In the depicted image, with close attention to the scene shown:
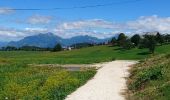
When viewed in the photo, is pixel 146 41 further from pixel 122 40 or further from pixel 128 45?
pixel 122 40

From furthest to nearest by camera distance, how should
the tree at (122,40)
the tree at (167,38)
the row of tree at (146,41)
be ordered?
1. the tree at (167,38)
2. the tree at (122,40)
3. the row of tree at (146,41)

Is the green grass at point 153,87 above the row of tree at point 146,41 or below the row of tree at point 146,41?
below

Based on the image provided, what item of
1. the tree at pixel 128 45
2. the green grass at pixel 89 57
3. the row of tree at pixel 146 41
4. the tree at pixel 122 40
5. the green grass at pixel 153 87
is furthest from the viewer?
the tree at pixel 122 40

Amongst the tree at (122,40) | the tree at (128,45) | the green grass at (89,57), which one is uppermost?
the tree at (122,40)

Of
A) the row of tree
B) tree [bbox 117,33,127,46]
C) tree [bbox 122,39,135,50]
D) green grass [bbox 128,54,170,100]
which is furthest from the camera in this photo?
tree [bbox 117,33,127,46]

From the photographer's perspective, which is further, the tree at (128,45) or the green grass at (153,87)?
the tree at (128,45)

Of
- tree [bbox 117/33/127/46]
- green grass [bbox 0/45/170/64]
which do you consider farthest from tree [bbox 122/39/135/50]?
tree [bbox 117/33/127/46]

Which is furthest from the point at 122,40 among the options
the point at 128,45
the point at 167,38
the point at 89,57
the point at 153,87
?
the point at 153,87

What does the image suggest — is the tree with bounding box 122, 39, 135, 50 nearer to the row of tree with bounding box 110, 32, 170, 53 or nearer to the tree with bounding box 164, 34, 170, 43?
the row of tree with bounding box 110, 32, 170, 53

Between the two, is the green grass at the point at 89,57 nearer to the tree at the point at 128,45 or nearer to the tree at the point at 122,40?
the tree at the point at 128,45

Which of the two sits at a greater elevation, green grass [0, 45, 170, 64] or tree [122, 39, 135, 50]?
tree [122, 39, 135, 50]

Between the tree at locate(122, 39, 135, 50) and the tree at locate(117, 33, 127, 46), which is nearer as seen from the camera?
the tree at locate(122, 39, 135, 50)

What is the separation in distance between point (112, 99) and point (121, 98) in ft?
2.52

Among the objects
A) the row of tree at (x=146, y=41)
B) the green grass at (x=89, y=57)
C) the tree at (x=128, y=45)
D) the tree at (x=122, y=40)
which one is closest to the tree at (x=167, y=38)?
the row of tree at (x=146, y=41)
